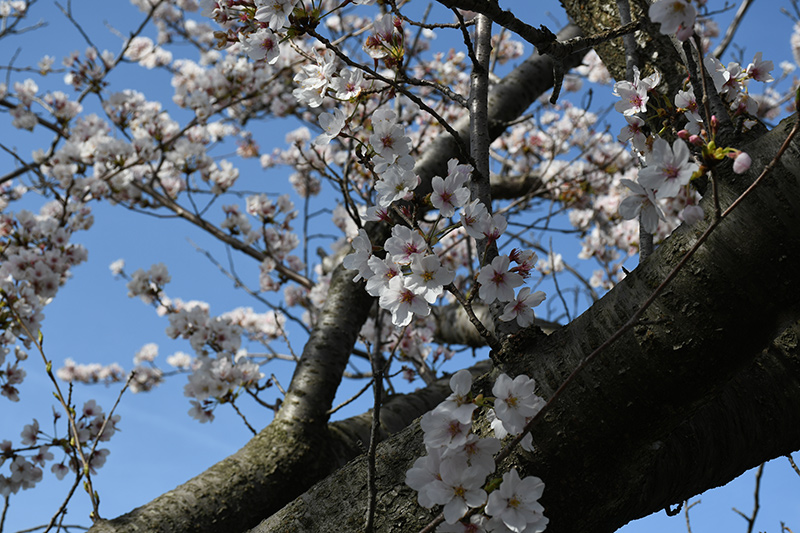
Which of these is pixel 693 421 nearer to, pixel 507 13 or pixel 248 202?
pixel 507 13

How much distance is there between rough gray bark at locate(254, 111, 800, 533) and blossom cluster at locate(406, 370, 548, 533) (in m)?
0.12

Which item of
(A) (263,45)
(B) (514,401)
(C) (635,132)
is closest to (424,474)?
(B) (514,401)

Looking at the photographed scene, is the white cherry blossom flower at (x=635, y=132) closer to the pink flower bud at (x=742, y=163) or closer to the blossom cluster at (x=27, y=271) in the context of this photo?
the pink flower bud at (x=742, y=163)

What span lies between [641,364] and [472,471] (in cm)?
35

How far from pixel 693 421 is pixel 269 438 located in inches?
50.1

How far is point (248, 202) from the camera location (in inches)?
145

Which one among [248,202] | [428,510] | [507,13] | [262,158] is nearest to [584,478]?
[428,510]

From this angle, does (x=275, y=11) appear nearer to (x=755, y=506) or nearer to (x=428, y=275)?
(x=428, y=275)

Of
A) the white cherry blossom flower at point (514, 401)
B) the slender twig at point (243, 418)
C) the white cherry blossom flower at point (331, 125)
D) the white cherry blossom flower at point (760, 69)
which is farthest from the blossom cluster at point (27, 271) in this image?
the white cherry blossom flower at point (760, 69)

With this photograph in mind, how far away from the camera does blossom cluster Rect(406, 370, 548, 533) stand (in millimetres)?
786

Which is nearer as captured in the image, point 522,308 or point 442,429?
point 442,429

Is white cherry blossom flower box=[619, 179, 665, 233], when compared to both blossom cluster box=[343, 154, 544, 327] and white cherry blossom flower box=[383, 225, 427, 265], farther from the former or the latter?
white cherry blossom flower box=[383, 225, 427, 265]

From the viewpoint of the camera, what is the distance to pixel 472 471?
2.60 ft

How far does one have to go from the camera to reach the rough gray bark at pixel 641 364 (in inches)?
34.2
